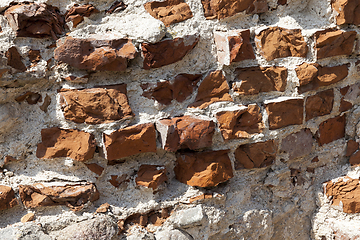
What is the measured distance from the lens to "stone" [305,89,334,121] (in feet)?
3.44

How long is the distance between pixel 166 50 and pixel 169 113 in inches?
7.2

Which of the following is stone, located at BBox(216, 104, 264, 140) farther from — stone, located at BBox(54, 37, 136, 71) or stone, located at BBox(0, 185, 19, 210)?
stone, located at BBox(0, 185, 19, 210)

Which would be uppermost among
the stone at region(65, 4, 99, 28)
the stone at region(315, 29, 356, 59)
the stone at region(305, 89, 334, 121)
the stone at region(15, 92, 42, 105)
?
the stone at region(65, 4, 99, 28)

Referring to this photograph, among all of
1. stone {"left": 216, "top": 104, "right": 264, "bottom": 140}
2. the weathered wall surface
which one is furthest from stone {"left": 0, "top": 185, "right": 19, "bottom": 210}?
stone {"left": 216, "top": 104, "right": 264, "bottom": 140}

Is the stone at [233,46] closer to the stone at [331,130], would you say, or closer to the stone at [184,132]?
the stone at [184,132]

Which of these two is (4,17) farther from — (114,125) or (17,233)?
(17,233)

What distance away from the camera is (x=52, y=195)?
33.9 inches

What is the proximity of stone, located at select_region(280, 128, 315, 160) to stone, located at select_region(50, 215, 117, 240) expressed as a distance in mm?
597

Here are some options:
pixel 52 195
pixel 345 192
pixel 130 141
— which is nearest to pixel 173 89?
pixel 130 141

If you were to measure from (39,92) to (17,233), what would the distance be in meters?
0.38

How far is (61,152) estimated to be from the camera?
0.88 m

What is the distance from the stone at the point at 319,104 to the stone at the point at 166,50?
44 centimetres

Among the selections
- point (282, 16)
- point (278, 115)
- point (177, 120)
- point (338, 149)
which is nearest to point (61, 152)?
point (177, 120)

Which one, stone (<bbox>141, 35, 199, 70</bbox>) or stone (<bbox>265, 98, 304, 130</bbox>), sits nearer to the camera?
stone (<bbox>141, 35, 199, 70</bbox>)
